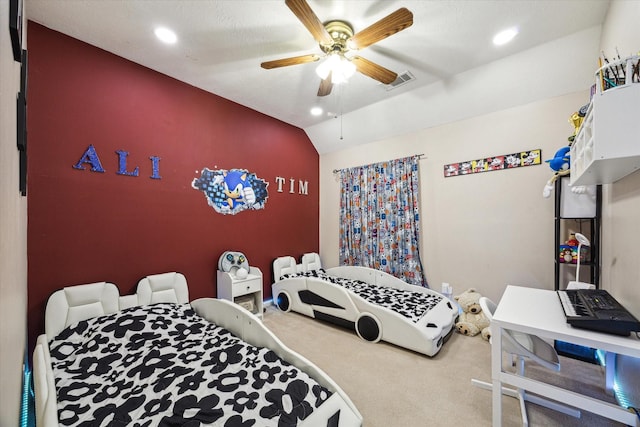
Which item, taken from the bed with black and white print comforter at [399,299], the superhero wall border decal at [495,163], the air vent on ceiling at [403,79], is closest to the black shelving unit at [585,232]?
the superhero wall border decal at [495,163]

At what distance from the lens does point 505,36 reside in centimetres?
219

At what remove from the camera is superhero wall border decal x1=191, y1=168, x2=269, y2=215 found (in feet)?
10.3

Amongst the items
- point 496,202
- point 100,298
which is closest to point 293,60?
point 100,298

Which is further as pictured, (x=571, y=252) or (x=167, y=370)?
(x=571, y=252)

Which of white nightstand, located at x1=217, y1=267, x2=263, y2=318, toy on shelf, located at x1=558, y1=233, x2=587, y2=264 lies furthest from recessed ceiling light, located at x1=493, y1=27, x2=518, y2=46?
white nightstand, located at x1=217, y1=267, x2=263, y2=318

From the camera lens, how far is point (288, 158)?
13.6ft

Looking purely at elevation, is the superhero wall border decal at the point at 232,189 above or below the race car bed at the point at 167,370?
above

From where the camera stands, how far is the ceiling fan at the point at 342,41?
1581 millimetres

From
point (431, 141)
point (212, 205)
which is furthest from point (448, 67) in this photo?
point (212, 205)

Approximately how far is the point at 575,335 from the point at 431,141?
2792mm

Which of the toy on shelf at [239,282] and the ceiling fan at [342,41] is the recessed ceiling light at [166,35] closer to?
the ceiling fan at [342,41]

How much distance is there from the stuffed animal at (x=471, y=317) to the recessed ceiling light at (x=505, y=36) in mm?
2549

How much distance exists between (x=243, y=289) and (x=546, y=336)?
2.74m

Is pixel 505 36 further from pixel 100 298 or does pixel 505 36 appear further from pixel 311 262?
pixel 100 298
